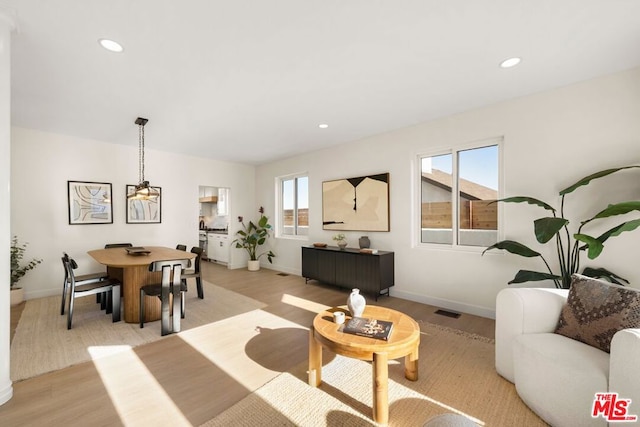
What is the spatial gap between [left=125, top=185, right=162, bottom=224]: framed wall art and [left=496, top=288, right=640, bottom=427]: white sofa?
18.7 feet

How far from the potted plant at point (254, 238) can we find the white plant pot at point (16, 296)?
353 centimetres

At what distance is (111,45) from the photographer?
2121 mm

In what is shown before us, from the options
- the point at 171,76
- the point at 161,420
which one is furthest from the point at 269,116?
the point at 161,420

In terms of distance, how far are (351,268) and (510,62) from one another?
322 centimetres

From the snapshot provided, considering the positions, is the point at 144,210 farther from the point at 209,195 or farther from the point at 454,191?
the point at 454,191

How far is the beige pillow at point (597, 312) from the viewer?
1589 mm

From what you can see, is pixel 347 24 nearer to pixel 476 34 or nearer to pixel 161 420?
pixel 476 34

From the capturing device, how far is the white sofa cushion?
146 centimetres

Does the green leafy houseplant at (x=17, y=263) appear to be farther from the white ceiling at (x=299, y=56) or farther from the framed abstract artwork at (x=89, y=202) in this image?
the white ceiling at (x=299, y=56)

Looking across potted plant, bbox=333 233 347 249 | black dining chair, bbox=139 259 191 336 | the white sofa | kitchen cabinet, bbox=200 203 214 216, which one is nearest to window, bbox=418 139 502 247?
potted plant, bbox=333 233 347 249

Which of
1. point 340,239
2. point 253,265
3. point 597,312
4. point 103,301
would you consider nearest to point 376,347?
point 597,312

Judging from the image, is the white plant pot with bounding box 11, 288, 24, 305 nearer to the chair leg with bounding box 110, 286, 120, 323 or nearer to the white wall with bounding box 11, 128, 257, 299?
the white wall with bounding box 11, 128, 257, 299

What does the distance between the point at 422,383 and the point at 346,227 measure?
122 inches

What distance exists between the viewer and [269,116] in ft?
12.0
